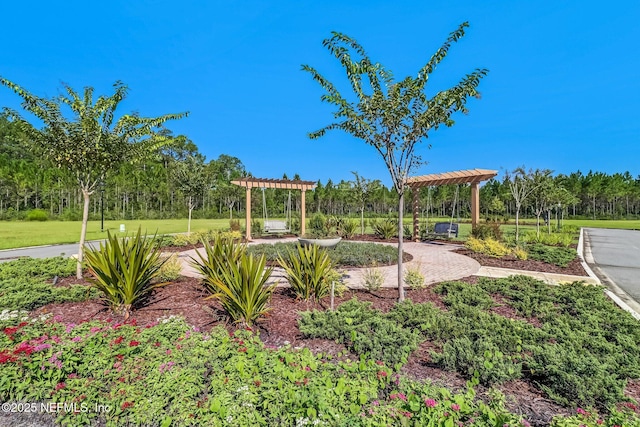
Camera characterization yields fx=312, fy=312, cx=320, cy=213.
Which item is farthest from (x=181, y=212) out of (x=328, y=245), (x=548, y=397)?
(x=548, y=397)

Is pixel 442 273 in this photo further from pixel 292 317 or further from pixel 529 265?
pixel 292 317

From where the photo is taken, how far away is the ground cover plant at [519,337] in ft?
8.46


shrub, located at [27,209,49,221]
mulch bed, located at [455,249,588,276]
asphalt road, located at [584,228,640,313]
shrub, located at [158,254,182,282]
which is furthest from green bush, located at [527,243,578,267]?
shrub, located at [27,209,49,221]

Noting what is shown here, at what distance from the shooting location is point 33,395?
2.47 meters

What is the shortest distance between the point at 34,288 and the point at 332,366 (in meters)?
5.25

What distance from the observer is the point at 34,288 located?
5.04 meters

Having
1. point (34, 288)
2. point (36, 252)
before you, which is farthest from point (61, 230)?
point (34, 288)

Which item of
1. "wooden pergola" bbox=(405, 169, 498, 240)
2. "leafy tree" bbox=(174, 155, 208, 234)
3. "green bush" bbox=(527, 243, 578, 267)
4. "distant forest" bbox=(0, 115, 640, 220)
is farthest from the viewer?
"distant forest" bbox=(0, 115, 640, 220)

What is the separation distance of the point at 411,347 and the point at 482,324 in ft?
3.91

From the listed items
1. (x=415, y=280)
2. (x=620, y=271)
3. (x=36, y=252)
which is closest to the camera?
(x=415, y=280)

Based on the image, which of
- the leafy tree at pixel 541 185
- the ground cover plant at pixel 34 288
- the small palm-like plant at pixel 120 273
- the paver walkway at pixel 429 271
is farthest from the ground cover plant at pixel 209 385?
the leafy tree at pixel 541 185

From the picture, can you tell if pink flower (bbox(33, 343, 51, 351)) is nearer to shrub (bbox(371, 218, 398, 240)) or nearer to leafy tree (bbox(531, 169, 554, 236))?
shrub (bbox(371, 218, 398, 240))

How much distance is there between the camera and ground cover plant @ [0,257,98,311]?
4.46 meters

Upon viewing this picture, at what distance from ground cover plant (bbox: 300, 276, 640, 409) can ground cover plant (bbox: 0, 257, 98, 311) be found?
3865mm
